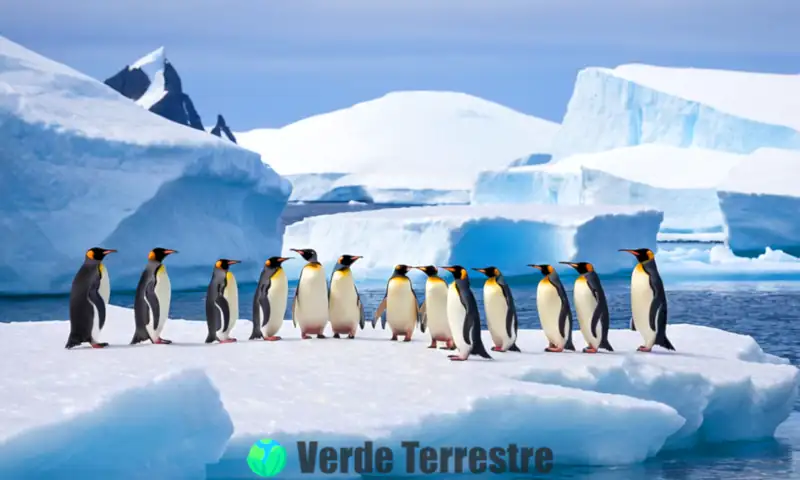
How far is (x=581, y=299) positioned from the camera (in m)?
7.56

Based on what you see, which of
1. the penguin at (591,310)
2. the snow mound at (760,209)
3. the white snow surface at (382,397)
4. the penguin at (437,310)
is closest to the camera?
the white snow surface at (382,397)

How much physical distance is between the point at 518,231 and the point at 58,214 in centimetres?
880

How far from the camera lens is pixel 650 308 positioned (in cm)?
757

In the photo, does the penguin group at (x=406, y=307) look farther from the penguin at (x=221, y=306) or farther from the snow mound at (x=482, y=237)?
the snow mound at (x=482, y=237)

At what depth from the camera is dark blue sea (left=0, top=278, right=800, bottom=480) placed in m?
5.99

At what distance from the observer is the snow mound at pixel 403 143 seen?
6544 centimetres

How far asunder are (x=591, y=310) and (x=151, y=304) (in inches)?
115

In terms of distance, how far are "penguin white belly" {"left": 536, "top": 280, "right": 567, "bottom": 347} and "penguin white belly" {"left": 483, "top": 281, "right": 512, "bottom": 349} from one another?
304 millimetres

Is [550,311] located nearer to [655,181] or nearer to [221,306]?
[221,306]

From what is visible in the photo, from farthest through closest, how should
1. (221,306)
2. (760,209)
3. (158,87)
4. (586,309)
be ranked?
(158,87), (760,209), (221,306), (586,309)

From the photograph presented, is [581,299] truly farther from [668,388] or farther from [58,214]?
[58,214]

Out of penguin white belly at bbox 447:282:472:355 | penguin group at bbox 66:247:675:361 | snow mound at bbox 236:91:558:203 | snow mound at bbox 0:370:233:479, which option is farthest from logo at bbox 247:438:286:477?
snow mound at bbox 236:91:558:203

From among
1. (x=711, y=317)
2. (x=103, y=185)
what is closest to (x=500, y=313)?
(x=711, y=317)

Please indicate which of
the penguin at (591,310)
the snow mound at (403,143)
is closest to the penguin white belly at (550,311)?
the penguin at (591,310)
